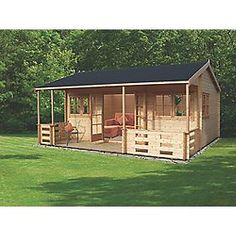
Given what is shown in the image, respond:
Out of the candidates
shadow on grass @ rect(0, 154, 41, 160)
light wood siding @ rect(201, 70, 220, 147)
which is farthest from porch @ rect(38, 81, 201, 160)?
shadow on grass @ rect(0, 154, 41, 160)

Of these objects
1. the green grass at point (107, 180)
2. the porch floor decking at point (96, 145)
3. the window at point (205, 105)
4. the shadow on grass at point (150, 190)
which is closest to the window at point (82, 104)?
the porch floor decking at point (96, 145)

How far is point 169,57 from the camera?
8.34 meters

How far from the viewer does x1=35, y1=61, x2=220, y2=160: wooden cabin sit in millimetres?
8789

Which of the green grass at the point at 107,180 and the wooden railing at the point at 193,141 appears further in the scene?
the wooden railing at the point at 193,141

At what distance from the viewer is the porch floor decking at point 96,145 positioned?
395 inches

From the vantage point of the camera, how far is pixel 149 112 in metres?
10.8

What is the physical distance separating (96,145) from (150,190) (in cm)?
441

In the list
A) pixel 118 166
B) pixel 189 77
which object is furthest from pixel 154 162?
pixel 189 77

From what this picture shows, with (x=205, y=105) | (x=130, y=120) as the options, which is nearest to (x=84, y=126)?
(x=130, y=120)

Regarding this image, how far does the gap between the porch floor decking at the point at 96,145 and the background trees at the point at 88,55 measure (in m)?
1.48

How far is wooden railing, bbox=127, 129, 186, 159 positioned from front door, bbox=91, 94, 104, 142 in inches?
91.9

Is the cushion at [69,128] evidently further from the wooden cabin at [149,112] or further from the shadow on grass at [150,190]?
the shadow on grass at [150,190]

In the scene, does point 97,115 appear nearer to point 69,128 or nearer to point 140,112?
point 140,112

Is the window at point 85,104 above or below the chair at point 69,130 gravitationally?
above
